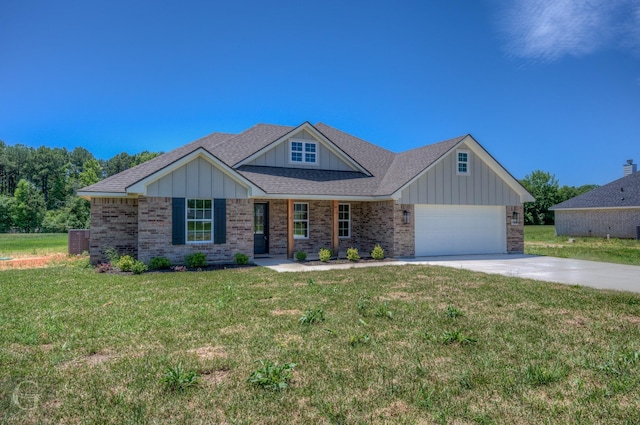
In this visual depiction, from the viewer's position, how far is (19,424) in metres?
3.15

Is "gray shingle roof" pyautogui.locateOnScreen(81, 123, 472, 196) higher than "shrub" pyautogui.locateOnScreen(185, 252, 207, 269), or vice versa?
"gray shingle roof" pyautogui.locateOnScreen(81, 123, 472, 196)

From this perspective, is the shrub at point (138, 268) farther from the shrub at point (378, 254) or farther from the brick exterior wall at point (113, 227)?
the shrub at point (378, 254)

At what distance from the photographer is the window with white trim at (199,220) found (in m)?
13.3

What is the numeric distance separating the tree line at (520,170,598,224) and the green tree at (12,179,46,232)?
61659 millimetres

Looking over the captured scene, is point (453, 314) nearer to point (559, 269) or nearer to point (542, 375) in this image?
point (542, 375)

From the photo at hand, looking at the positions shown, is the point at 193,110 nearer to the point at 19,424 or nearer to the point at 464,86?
the point at 464,86

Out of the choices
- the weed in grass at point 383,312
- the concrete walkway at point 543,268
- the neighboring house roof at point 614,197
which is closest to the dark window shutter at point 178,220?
the concrete walkway at point 543,268

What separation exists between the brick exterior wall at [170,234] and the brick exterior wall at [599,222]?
27489mm

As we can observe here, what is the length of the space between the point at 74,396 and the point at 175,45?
557 inches

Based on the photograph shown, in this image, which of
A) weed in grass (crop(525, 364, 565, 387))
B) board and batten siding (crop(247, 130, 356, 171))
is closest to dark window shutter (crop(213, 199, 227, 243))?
board and batten siding (crop(247, 130, 356, 171))

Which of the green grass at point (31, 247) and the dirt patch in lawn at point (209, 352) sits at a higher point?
the green grass at point (31, 247)

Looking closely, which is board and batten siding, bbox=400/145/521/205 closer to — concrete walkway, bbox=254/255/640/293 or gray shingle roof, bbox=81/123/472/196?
gray shingle roof, bbox=81/123/472/196

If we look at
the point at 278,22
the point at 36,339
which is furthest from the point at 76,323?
the point at 278,22

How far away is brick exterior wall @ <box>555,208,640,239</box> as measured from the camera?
86.8 feet
